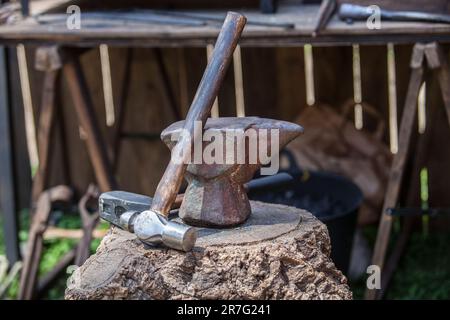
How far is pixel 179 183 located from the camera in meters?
2.61

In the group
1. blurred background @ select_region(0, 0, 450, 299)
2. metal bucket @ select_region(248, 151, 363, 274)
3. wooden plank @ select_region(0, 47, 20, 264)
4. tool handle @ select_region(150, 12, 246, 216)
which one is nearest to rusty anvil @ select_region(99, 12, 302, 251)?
tool handle @ select_region(150, 12, 246, 216)

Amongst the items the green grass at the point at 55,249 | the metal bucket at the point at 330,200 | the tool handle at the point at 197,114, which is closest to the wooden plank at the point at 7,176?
the green grass at the point at 55,249

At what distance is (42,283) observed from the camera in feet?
15.5

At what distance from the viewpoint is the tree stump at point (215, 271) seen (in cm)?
248

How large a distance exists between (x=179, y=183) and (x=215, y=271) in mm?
291

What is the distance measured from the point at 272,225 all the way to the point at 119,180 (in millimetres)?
3043

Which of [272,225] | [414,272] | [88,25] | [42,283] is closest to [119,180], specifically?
[42,283]

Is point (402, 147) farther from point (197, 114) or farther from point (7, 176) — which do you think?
point (7, 176)

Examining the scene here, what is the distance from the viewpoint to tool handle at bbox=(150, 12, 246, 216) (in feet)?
8.53

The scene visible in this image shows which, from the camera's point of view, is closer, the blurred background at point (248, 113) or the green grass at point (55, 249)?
the blurred background at point (248, 113)

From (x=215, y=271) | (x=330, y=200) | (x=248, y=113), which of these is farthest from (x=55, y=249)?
(x=215, y=271)

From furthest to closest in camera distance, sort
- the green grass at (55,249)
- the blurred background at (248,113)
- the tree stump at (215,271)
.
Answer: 1. the green grass at (55,249)
2. the blurred background at (248,113)
3. the tree stump at (215,271)

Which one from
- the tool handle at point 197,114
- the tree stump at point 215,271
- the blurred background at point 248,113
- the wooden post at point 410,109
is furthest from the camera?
the blurred background at point 248,113

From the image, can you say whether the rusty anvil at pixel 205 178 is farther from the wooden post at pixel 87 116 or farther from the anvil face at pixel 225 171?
the wooden post at pixel 87 116
